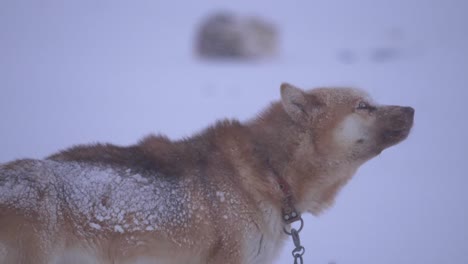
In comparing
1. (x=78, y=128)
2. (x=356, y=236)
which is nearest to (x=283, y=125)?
(x=356, y=236)

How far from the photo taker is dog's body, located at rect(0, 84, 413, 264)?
328 centimetres

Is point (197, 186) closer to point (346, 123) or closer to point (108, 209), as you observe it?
point (108, 209)

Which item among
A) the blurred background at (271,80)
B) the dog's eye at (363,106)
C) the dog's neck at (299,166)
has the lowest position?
the dog's neck at (299,166)

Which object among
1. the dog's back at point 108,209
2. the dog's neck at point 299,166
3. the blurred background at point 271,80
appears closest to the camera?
the dog's back at point 108,209

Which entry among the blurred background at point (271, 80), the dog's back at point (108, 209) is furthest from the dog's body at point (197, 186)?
the blurred background at point (271, 80)

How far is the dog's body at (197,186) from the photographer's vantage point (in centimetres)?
328

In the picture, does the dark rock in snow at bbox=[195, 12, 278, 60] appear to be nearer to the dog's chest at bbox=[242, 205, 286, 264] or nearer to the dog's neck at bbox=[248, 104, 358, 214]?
the dog's neck at bbox=[248, 104, 358, 214]

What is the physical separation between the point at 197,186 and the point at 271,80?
14765 millimetres

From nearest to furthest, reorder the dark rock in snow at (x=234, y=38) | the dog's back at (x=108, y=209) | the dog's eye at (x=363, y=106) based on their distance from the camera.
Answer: the dog's back at (x=108, y=209), the dog's eye at (x=363, y=106), the dark rock in snow at (x=234, y=38)

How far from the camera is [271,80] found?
18.2m

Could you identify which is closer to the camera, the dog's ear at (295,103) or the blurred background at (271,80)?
Answer: the dog's ear at (295,103)

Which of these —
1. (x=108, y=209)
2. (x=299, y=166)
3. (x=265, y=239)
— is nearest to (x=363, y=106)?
(x=299, y=166)

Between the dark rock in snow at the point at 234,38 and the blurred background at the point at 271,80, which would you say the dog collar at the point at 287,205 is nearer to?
the blurred background at the point at 271,80

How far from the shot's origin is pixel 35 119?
11.8m
